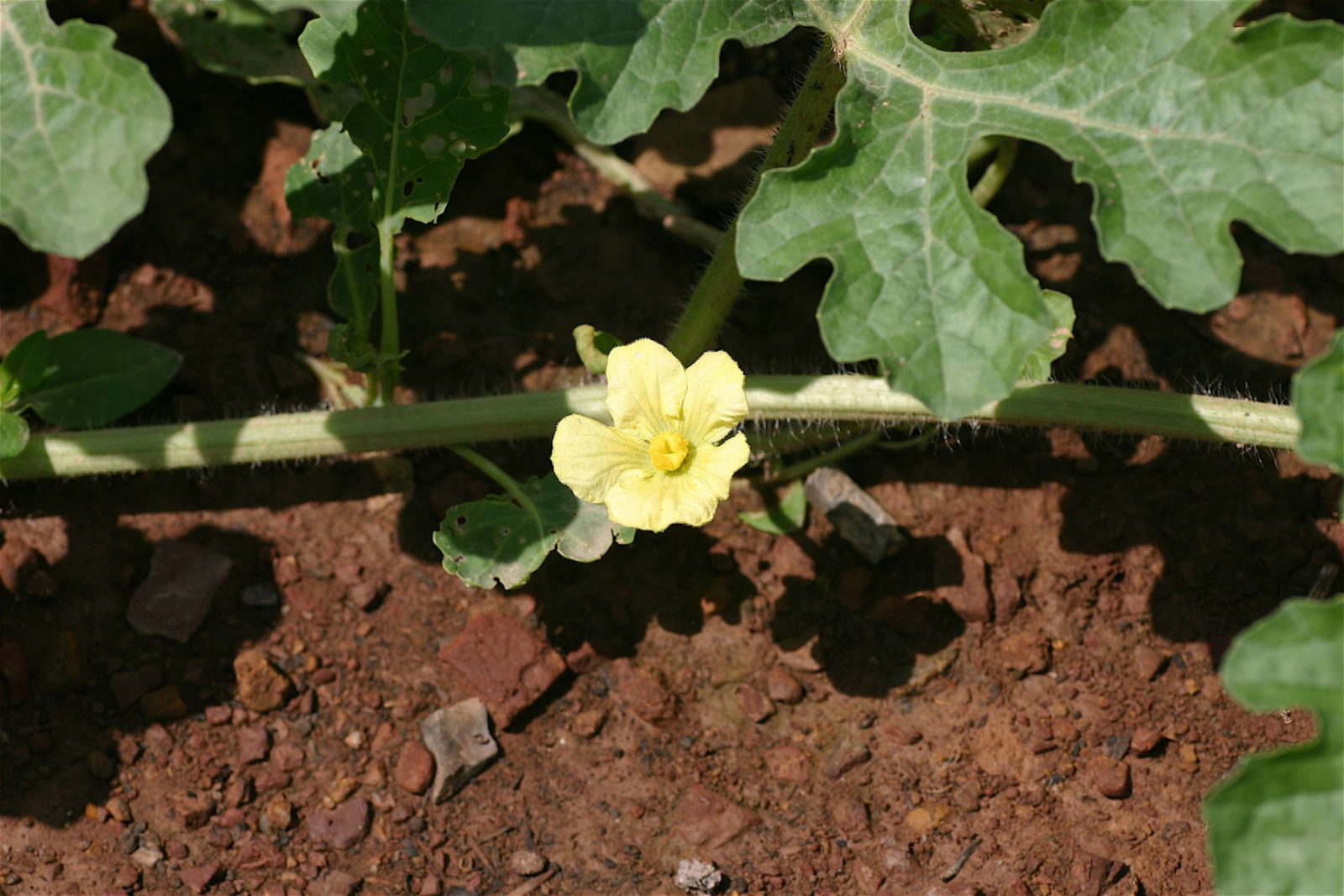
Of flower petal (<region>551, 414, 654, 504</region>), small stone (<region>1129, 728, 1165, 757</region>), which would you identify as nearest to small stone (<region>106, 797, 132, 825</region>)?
flower petal (<region>551, 414, 654, 504</region>)

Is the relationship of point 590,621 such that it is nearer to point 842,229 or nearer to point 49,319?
point 842,229

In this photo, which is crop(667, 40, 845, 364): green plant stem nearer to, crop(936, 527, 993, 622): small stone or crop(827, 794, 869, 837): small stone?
crop(936, 527, 993, 622): small stone

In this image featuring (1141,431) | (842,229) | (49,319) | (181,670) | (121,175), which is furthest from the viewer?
(49,319)

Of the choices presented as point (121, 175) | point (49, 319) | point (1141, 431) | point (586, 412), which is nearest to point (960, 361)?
point (1141, 431)

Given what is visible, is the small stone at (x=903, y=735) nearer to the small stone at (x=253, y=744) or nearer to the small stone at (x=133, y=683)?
the small stone at (x=253, y=744)

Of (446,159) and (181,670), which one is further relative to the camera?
(181,670)
